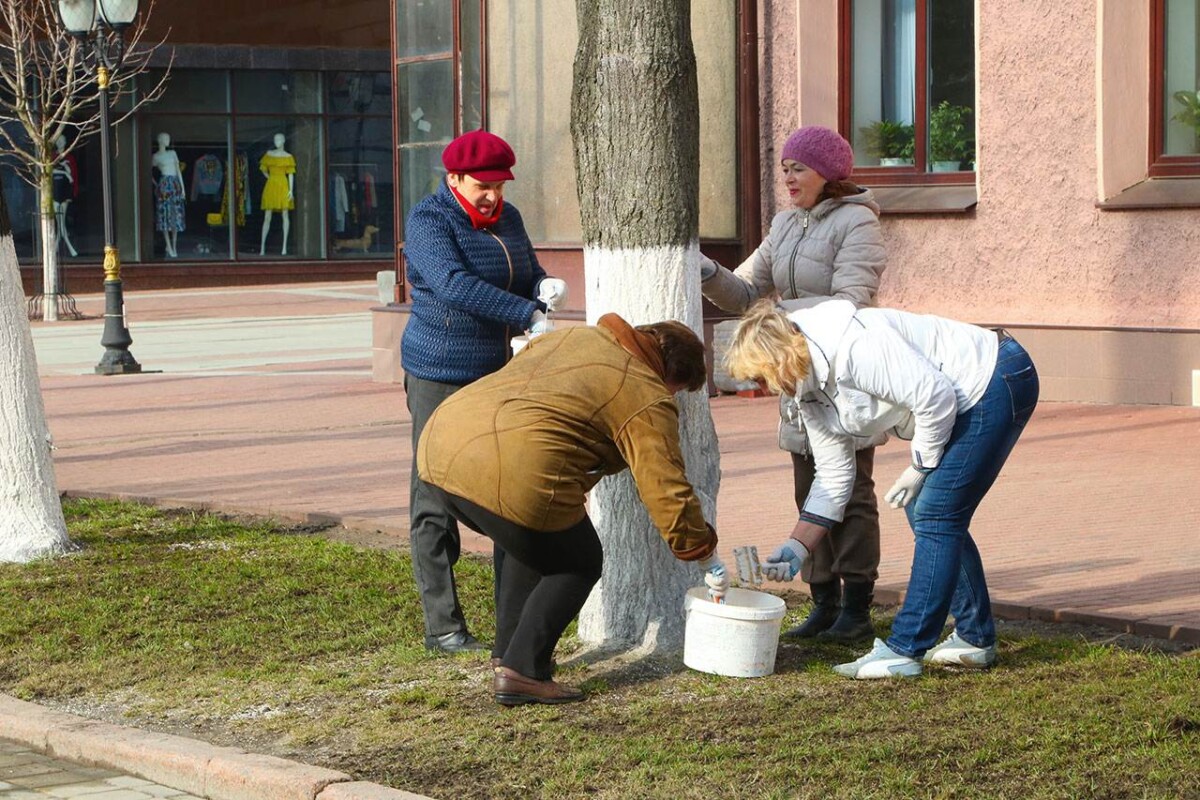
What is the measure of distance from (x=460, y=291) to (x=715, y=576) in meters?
1.33

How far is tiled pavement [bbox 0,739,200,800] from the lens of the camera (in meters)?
5.04

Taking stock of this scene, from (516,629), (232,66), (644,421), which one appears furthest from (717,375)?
(232,66)

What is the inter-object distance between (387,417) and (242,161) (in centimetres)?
2191

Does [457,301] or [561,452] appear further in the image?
[457,301]

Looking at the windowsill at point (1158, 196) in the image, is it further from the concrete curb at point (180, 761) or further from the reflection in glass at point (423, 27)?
the concrete curb at point (180, 761)

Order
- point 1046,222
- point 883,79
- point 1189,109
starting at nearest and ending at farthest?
point 1189,109 → point 1046,222 → point 883,79

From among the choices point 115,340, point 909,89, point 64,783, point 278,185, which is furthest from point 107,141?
point 278,185

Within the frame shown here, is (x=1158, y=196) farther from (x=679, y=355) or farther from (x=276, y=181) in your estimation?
(x=276, y=181)

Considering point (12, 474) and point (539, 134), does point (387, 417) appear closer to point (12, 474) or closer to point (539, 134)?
point (539, 134)

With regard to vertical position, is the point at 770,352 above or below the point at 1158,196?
below

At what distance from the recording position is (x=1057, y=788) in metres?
4.48

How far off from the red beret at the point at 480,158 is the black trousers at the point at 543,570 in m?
1.26

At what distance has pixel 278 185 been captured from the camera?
34.9 meters

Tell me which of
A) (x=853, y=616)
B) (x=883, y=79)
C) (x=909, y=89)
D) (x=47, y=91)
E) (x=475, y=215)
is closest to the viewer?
(x=475, y=215)
